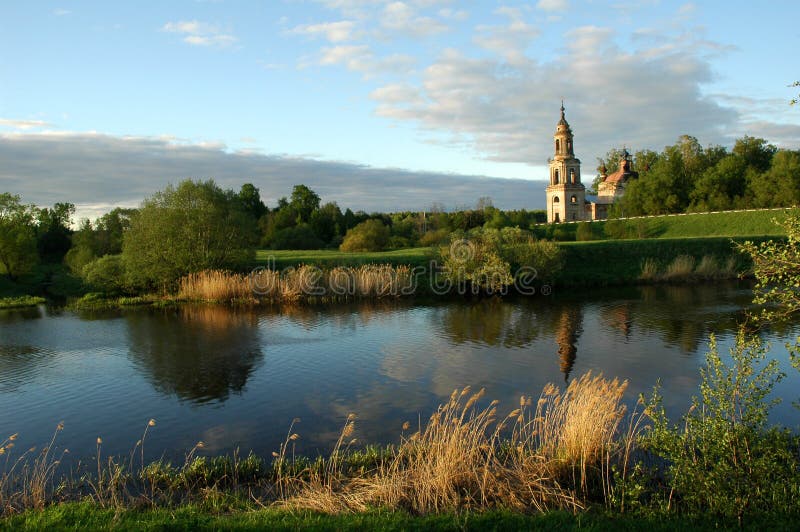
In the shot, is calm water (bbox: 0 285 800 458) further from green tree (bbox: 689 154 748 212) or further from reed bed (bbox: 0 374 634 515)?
green tree (bbox: 689 154 748 212)

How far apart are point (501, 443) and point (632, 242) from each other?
34734 millimetres

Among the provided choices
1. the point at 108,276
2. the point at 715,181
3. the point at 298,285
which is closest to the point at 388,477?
the point at 298,285

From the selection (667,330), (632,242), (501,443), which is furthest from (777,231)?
(501,443)

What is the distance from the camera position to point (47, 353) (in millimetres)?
18797

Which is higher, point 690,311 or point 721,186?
point 721,186

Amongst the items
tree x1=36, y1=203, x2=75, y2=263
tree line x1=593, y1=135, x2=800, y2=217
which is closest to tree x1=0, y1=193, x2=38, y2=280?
tree x1=36, y1=203, x2=75, y2=263

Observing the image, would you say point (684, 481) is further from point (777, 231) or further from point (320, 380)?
point (777, 231)

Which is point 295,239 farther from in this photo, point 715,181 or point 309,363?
point 715,181

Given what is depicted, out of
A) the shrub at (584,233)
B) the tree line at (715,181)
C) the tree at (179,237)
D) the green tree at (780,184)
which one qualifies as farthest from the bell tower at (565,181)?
the tree at (179,237)

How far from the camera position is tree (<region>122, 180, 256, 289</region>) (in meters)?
31.8

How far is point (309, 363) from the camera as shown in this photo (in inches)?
654

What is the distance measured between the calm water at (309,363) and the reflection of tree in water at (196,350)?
8cm

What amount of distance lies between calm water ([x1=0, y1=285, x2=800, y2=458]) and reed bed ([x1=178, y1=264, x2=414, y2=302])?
2.79 metres

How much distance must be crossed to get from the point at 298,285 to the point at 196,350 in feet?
39.4
